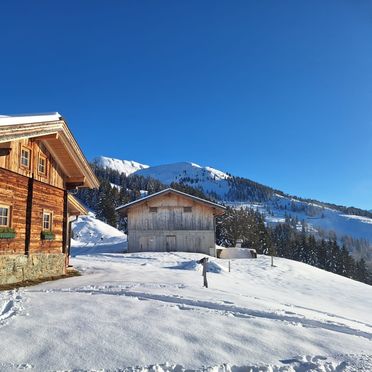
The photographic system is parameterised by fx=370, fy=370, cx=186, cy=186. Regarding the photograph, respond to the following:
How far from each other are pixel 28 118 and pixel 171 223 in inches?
1018

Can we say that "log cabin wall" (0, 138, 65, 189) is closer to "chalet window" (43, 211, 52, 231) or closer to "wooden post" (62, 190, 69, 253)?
"wooden post" (62, 190, 69, 253)

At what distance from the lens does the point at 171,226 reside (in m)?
37.3

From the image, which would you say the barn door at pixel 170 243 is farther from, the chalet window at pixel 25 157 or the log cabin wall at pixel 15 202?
the chalet window at pixel 25 157

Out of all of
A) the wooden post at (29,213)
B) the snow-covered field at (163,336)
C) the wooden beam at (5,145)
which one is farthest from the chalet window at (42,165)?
the snow-covered field at (163,336)

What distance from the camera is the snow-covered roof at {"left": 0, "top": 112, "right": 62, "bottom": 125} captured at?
37.4 feet

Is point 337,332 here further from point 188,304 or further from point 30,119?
point 30,119

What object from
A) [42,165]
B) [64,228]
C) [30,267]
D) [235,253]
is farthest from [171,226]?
[30,267]

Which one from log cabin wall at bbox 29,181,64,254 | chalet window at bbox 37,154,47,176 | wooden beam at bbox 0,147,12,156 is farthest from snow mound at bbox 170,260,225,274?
wooden beam at bbox 0,147,12,156

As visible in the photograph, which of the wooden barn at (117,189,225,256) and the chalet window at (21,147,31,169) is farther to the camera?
the wooden barn at (117,189,225,256)

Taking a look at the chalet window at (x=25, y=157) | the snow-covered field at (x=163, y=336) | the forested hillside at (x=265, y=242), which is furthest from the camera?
the forested hillside at (x=265, y=242)

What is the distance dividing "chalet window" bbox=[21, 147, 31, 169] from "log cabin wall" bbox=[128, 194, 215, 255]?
928 inches

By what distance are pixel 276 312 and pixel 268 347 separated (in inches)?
116

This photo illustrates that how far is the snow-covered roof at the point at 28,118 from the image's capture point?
37.4 ft

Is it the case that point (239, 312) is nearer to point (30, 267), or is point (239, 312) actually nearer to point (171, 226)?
point (30, 267)
